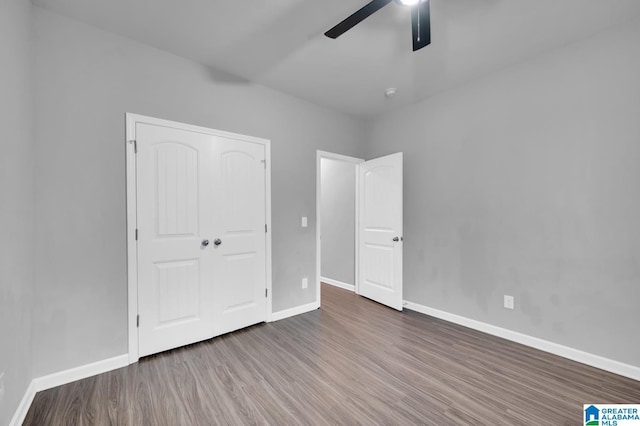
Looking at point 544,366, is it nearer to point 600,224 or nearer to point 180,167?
point 600,224

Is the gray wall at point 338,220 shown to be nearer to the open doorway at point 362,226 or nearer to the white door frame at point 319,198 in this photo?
the open doorway at point 362,226

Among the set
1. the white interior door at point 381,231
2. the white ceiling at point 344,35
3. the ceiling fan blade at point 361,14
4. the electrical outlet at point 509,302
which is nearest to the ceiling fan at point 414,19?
the ceiling fan blade at point 361,14

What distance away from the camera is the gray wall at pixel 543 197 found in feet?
7.25

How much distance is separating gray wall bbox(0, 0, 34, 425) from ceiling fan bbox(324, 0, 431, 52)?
1850 millimetres

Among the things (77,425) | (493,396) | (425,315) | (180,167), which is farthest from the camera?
(425,315)

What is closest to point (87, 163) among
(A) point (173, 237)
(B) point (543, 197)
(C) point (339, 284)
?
(A) point (173, 237)

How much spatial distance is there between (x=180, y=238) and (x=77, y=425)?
4.55ft

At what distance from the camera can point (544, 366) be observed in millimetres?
2303

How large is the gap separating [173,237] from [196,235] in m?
0.20

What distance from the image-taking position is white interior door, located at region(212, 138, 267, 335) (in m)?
2.84

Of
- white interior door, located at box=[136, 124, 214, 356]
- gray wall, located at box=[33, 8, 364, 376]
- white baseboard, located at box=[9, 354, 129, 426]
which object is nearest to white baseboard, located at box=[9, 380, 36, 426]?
white baseboard, located at box=[9, 354, 129, 426]

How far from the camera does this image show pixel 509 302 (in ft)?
9.18

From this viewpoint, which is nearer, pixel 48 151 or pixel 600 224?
pixel 48 151

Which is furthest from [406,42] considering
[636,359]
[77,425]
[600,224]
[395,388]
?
[77,425]
